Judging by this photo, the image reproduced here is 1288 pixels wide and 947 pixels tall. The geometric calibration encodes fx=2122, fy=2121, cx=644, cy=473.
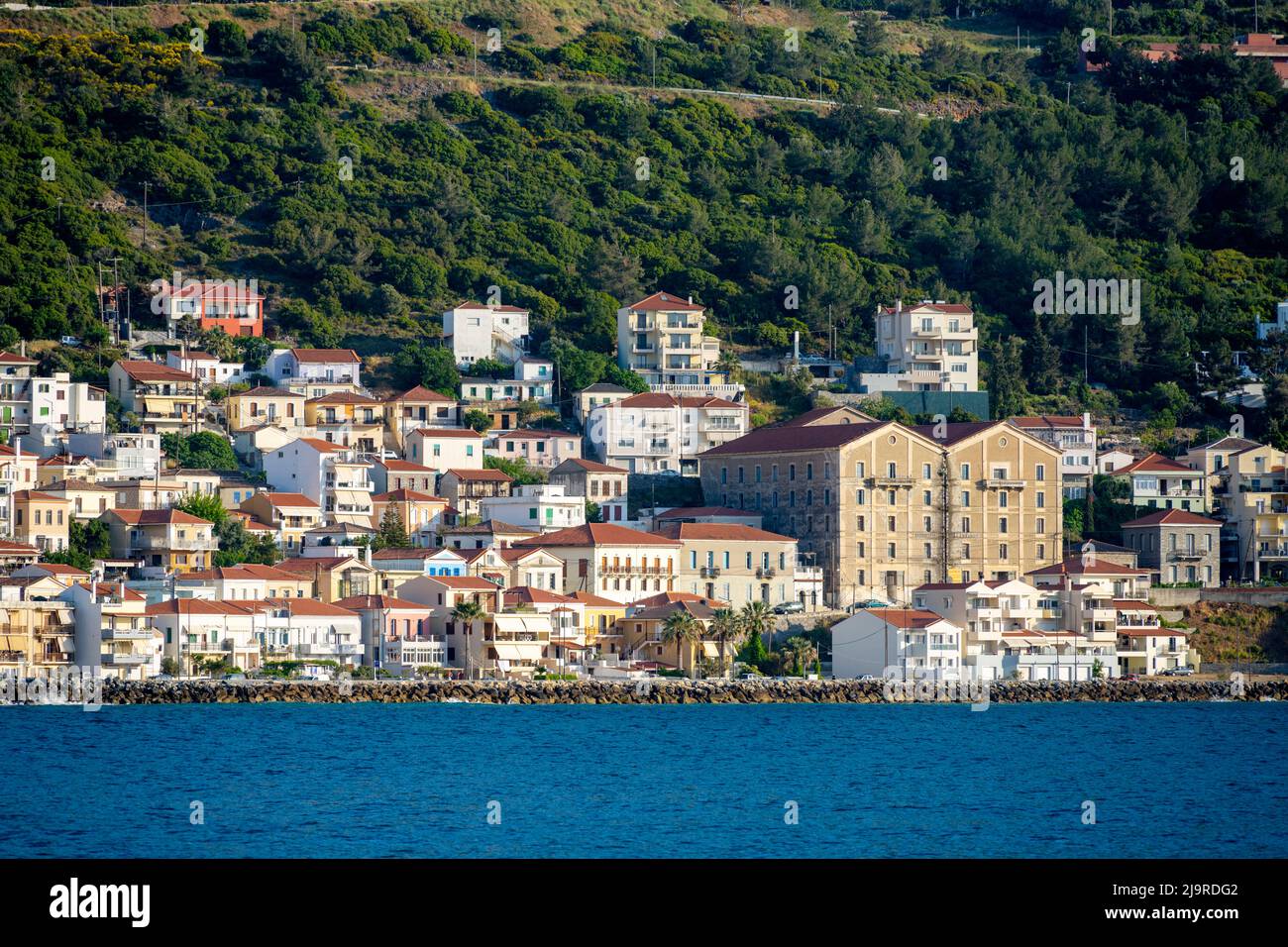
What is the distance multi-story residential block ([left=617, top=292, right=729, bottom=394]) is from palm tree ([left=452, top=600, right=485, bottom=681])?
28.0m

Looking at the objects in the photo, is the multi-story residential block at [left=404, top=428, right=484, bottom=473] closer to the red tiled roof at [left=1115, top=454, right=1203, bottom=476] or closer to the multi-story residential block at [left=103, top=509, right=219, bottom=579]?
the multi-story residential block at [left=103, top=509, right=219, bottom=579]

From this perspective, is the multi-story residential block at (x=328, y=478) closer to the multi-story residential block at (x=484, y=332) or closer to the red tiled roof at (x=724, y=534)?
the red tiled roof at (x=724, y=534)

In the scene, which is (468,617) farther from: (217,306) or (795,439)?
(217,306)

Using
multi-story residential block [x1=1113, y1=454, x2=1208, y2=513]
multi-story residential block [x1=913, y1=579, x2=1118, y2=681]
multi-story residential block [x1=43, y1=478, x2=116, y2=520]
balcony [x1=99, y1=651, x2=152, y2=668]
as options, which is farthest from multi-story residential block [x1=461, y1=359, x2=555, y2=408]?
balcony [x1=99, y1=651, x2=152, y2=668]

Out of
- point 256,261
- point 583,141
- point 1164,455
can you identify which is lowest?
point 1164,455

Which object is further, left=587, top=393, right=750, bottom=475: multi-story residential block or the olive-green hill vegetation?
the olive-green hill vegetation

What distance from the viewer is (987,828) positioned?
35.1m

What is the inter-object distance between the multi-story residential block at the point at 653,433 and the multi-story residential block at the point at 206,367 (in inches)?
563

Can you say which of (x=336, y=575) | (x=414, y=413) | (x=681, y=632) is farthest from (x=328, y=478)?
(x=681, y=632)

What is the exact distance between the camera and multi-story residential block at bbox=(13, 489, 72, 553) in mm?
66938

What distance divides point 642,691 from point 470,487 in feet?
55.5
